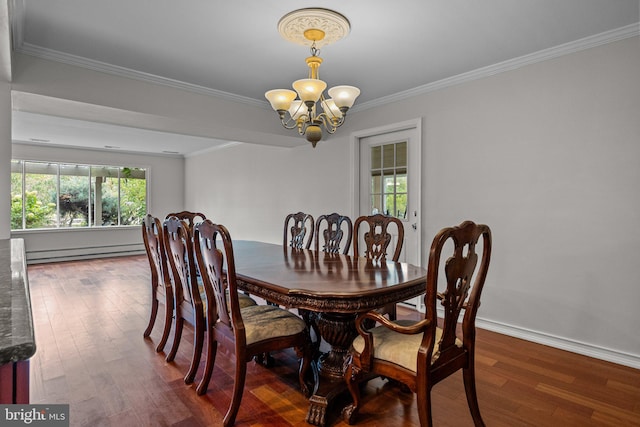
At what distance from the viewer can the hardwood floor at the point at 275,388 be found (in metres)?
1.87

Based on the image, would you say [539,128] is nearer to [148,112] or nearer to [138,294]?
[148,112]

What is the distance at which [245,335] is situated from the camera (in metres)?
1.80

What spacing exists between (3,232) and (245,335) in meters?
2.40

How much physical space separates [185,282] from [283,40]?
1.93m

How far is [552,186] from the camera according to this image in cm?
288

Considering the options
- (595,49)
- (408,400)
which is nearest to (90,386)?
(408,400)

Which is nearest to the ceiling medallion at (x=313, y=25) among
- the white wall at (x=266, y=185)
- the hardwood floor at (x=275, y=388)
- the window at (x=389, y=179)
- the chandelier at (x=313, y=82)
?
the chandelier at (x=313, y=82)

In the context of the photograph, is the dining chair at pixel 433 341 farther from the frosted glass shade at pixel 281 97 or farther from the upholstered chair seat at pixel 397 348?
the frosted glass shade at pixel 281 97

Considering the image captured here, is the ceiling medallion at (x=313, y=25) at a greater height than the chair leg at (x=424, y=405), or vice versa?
the ceiling medallion at (x=313, y=25)

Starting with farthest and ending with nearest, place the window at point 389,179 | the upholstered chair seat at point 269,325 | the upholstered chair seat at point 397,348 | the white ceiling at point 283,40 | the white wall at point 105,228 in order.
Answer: the white wall at point 105,228
the window at point 389,179
the white ceiling at point 283,40
the upholstered chair seat at point 269,325
the upholstered chair seat at point 397,348

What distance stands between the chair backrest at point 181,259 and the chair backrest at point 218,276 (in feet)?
0.56

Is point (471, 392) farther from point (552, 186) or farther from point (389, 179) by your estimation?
point (389, 179)

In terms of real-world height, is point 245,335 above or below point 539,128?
below

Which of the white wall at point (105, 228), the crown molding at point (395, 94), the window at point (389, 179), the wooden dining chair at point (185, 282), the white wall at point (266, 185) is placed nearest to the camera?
the wooden dining chair at point (185, 282)
